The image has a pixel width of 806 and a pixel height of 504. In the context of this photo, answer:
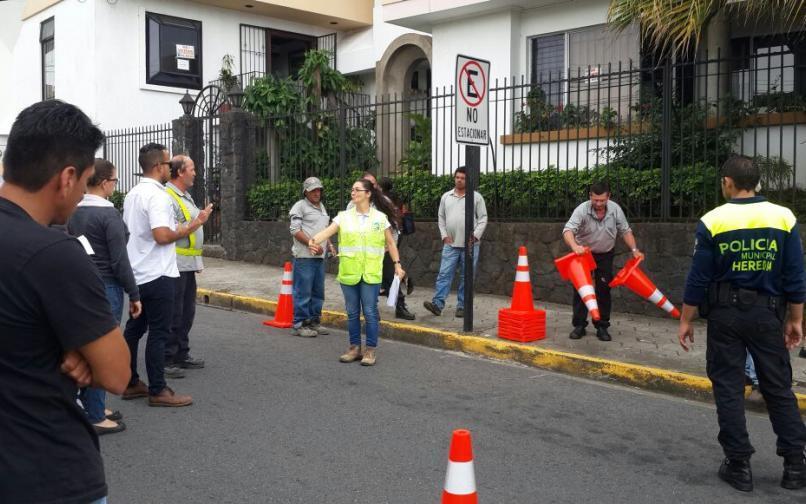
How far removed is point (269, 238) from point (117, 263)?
923 cm

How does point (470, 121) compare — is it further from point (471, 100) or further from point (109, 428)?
point (109, 428)

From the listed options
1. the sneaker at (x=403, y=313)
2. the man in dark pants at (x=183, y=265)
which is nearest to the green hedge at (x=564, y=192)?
the sneaker at (x=403, y=313)

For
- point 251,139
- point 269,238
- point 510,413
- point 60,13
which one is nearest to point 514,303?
point 510,413

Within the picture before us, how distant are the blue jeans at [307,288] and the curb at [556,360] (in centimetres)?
79

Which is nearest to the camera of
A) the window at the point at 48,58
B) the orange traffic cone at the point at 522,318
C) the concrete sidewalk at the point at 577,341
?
the concrete sidewalk at the point at 577,341

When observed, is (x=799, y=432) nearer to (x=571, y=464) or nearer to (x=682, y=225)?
(x=571, y=464)

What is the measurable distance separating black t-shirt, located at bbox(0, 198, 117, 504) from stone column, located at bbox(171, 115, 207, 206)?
46.4 feet

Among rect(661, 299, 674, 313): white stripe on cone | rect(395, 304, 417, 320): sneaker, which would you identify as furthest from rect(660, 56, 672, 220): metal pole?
rect(395, 304, 417, 320): sneaker

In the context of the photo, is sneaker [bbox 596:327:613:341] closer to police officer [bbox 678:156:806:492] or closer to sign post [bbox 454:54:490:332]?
sign post [bbox 454:54:490:332]

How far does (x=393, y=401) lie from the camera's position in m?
5.84

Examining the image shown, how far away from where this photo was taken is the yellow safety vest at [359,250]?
6961mm

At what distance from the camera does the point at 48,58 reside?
20.5m

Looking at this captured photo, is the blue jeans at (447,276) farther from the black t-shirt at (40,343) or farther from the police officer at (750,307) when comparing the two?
the black t-shirt at (40,343)

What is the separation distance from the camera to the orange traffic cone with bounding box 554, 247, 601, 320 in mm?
7480
